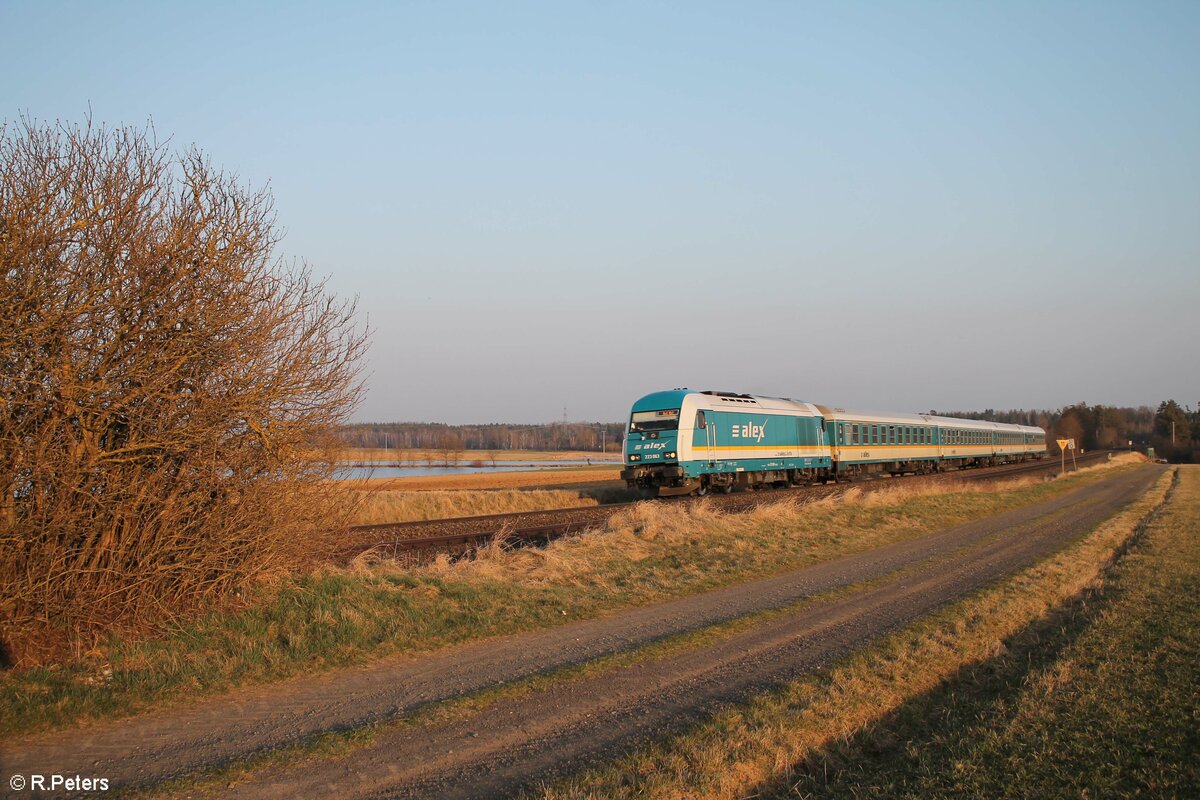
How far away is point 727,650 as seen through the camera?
8.66 meters

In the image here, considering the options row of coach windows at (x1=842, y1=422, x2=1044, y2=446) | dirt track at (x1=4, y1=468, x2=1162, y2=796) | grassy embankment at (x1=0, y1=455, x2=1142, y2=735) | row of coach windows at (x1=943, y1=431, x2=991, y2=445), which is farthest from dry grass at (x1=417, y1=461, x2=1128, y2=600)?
row of coach windows at (x1=943, y1=431, x2=991, y2=445)

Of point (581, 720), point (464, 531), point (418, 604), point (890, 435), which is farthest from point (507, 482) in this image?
point (581, 720)

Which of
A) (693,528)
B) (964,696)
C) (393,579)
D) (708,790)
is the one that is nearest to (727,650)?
(964,696)

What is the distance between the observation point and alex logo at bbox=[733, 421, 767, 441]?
28094mm

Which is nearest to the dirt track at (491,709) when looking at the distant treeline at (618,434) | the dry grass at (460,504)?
the dry grass at (460,504)

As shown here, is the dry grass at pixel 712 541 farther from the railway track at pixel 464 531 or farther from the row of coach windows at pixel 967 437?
the row of coach windows at pixel 967 437

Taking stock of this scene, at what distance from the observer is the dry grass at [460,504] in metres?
24.7

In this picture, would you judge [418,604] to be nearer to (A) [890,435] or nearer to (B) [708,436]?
(B) [708,436]

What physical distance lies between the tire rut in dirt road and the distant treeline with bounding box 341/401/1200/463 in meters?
83.3

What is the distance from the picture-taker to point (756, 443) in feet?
96.7

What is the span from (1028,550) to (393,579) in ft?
41.1

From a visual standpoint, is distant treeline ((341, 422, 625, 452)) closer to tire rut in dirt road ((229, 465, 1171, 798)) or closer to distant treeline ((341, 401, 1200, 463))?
distant treeline ((341, 401, 1200, 463))

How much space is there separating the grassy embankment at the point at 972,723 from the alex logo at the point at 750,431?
17309mm

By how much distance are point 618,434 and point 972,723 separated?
154950mm
